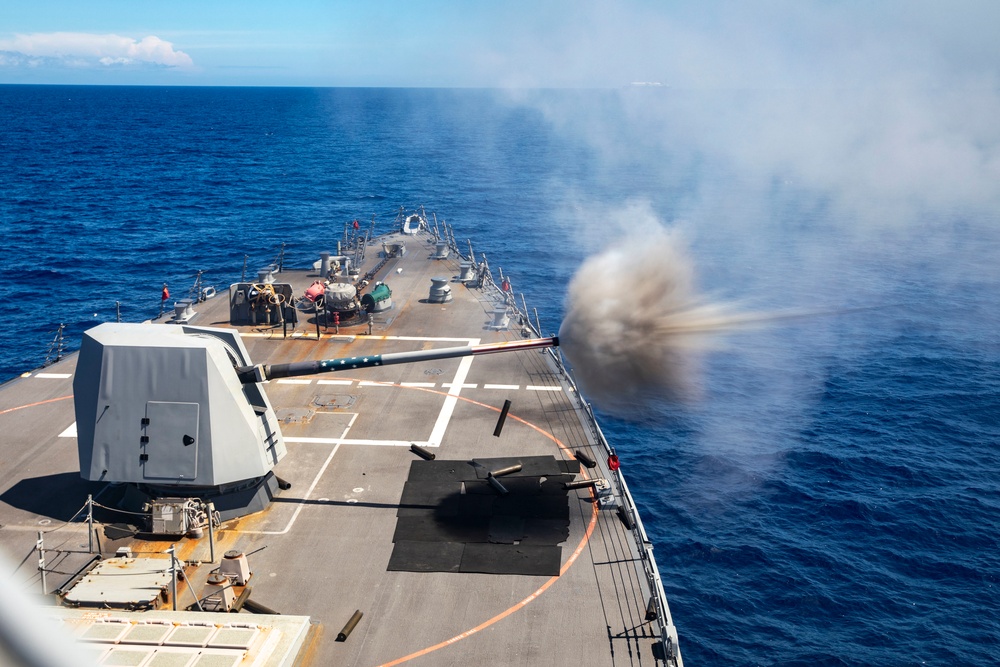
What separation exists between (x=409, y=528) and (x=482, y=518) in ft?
5.08

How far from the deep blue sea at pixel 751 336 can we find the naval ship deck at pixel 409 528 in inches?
213

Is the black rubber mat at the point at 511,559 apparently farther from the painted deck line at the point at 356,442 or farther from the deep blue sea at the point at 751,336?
the deep blue sea at the point at 751,336

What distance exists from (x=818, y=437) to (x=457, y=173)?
8050cm

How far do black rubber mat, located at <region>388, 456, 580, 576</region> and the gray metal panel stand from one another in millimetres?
4501

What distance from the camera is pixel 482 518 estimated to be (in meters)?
18.0

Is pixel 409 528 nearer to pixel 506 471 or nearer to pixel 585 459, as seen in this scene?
pixel 506 471

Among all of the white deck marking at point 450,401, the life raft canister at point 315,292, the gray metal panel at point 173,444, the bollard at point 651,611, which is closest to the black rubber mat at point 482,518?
the white deck marking at point 450,401

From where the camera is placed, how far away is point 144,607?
47.3 ft

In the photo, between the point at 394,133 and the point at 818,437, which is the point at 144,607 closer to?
the point at 818,437

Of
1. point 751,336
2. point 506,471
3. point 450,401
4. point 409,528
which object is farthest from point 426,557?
point 751,336

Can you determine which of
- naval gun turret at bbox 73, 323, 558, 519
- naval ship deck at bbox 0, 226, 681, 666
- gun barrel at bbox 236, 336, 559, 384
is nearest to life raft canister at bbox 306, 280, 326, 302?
naval ship deck at bbox 0, 226, 681, 666

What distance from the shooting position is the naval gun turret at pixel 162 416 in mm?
17312

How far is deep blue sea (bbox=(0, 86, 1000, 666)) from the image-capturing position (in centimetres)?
2453

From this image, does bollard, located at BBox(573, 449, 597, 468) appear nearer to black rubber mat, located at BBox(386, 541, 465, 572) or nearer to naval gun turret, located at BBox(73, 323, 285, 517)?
black rubber mat, located at BBox(386, 541, 465, 572)
